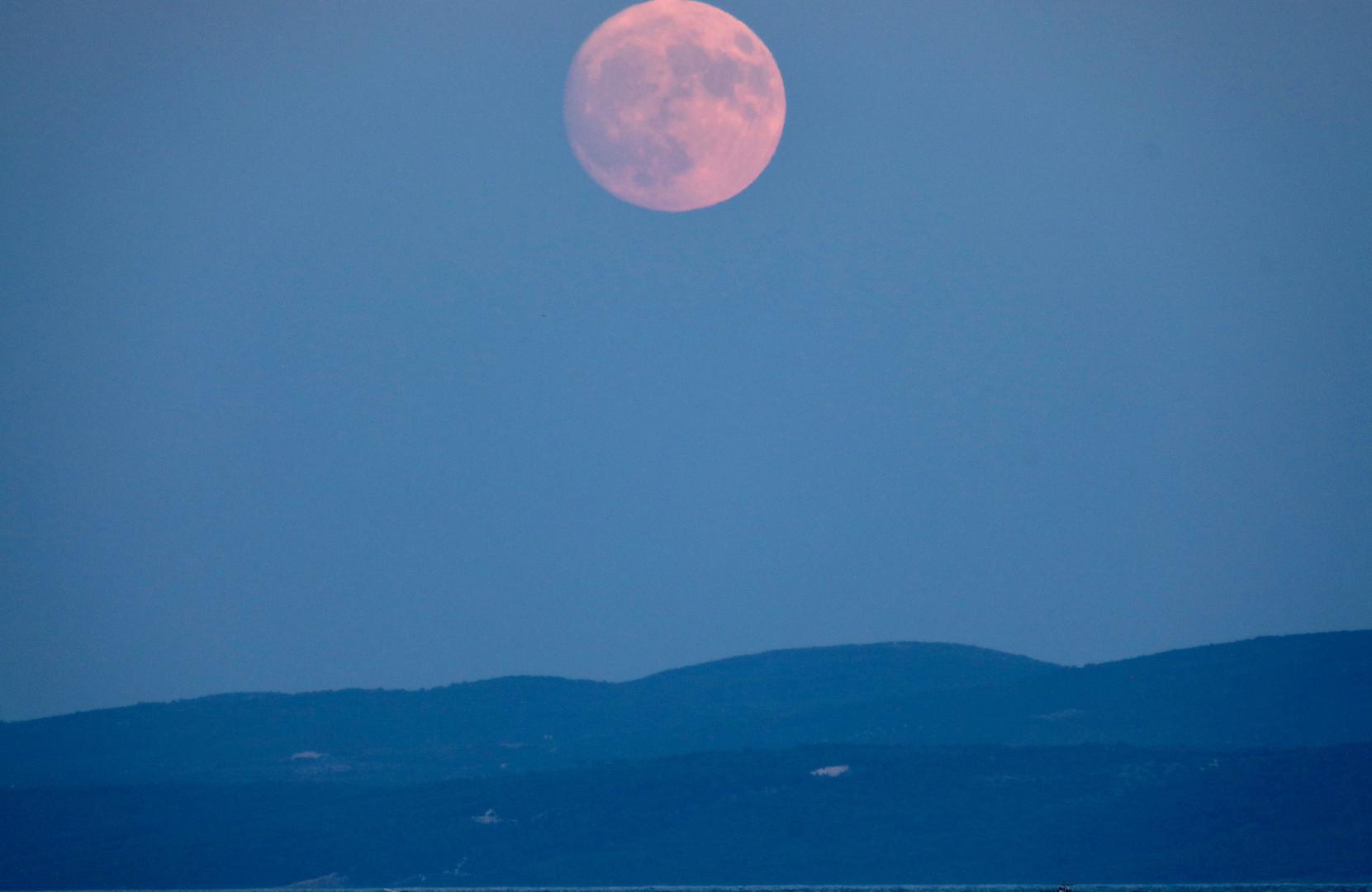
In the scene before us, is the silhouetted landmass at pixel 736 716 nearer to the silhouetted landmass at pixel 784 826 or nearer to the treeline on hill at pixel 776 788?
the treeline on hill at pixel 776 788

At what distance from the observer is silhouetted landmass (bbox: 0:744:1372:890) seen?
31719 millimetres

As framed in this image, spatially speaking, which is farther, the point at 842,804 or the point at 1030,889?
the point at 842,804

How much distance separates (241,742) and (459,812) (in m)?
24.8

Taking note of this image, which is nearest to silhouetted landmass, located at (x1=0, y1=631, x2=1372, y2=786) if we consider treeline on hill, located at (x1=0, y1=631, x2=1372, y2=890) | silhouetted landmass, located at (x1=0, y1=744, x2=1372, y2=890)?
treeline on hill, located at (x1=0, y1=631, x2=1372, y2=890)

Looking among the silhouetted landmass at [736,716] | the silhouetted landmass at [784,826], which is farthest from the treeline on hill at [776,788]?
the silhouetted landmass at [736,716]

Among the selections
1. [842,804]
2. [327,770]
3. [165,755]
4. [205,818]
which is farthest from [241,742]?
[842,804]

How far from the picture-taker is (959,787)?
37.6 meters

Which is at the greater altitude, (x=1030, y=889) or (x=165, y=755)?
(x=165, y=755)

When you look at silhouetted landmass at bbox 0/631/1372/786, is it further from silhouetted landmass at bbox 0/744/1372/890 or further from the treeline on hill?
silhouetted landmass at bbox 0/744/1372/890

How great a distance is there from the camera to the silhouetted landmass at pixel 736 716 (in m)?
47.9

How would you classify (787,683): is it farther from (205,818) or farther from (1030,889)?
(1030,889)

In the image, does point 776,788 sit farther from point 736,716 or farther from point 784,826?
point 736,716

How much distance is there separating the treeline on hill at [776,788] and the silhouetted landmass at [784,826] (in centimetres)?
10

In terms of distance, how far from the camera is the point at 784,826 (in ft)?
115
